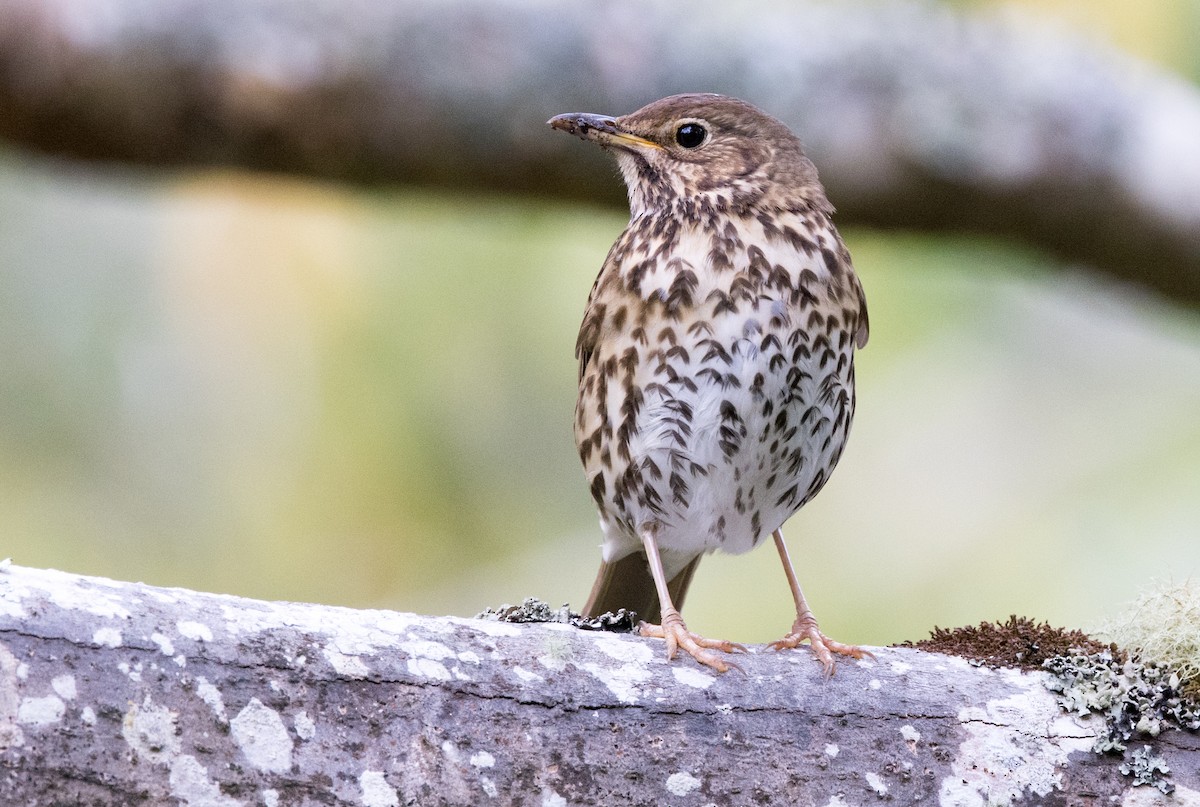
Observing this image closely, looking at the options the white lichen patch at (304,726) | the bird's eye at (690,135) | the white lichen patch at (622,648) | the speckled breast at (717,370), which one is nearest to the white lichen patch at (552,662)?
the white lichen patch at (622,648)

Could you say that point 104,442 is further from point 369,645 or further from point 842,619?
point 369,645

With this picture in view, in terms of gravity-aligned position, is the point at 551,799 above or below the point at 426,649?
below


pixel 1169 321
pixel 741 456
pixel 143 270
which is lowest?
pixel 741 456

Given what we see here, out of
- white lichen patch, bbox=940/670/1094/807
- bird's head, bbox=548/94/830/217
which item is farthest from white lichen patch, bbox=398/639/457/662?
bird's head, bbox=548/94/830/217

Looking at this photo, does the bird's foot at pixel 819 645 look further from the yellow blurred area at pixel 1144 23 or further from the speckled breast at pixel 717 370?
the yellow blurred area at pixel 1144 23

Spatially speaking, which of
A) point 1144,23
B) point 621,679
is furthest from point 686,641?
point 1144,23

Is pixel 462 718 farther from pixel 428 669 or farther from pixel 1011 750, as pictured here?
pixel 1011 750

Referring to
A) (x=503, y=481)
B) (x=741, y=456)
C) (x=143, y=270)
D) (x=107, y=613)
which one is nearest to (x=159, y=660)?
(x=107, y=613)
